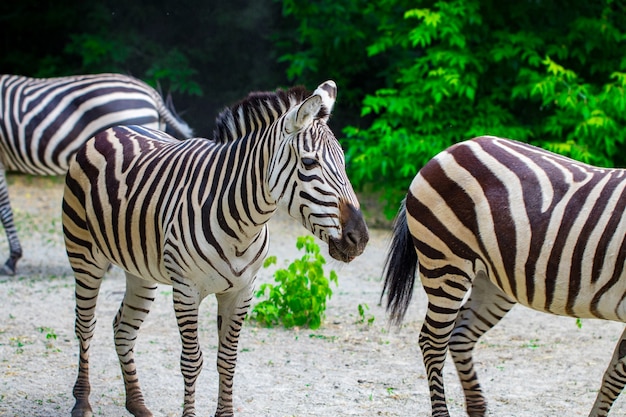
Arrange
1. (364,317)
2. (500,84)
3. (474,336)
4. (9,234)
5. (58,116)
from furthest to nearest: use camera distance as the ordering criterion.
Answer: (500,84) → (9,234) → (58,116) → (364,317) → (474,336)

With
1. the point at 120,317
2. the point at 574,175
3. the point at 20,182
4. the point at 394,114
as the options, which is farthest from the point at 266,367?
the point at 20,182

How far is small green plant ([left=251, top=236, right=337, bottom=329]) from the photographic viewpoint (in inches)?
243

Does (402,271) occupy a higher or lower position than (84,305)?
higher

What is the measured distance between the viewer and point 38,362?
533 centimetres

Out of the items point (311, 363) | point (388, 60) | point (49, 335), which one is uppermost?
point (388, 60)

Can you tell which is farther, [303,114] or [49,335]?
[49,335]

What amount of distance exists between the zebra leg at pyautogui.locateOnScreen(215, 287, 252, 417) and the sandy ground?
1.48 feet

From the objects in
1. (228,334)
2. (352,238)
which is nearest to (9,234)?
(228,334)

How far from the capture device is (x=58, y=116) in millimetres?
7906

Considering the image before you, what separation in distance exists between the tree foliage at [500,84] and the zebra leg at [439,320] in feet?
18.5

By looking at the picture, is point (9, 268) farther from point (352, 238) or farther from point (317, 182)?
point (352, 238)

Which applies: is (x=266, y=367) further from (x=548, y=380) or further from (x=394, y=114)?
(x=394, y=114)

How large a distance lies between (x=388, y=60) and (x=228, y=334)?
29.6 ft

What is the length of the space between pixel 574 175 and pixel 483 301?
936 mm
